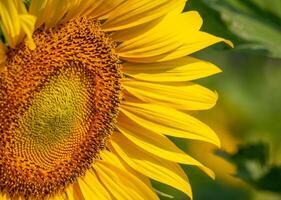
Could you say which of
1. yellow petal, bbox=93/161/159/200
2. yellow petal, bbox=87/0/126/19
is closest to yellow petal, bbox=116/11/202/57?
yellow petal, bbox=87/0/126/19

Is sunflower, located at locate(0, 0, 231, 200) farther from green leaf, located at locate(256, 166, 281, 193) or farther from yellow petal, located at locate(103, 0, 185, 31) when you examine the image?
green leaf, located at locate(256, 166, 281, 193)

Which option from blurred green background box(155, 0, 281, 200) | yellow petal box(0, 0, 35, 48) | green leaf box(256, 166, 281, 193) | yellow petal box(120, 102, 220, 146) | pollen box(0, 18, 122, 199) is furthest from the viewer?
blurred green background box(155, 0, 281, 200)

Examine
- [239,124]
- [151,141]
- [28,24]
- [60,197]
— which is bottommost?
[60,197]

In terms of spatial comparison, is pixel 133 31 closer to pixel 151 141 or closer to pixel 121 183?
pixel 151 141

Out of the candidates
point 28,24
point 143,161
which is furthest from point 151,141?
point 28,24

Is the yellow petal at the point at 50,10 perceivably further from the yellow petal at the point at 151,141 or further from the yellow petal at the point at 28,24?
the yellow petal at the point at 151,141

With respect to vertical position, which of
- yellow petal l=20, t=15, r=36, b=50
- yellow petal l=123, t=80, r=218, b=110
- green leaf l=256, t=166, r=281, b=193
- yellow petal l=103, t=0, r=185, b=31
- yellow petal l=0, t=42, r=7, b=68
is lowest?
green leaf l=256, t=166, r=281, b=193
